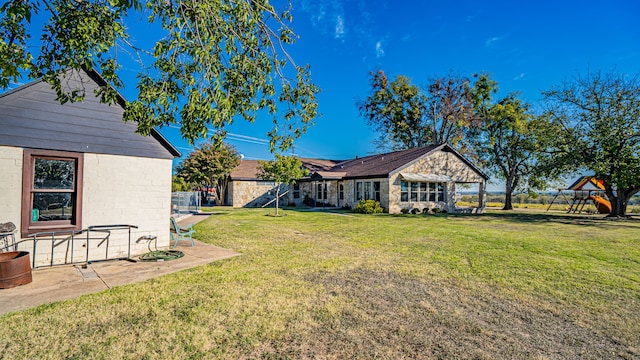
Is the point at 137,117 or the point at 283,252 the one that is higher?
the point at 137,117

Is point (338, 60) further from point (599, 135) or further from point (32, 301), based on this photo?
point (32, 301)

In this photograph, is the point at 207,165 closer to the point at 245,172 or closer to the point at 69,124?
the point at 245,172

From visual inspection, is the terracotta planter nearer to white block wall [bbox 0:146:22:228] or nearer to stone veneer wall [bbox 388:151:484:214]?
white block wall [bbox 0:146:22:228]

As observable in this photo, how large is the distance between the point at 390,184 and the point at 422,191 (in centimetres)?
300

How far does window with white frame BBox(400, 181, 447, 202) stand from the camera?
2005 cm

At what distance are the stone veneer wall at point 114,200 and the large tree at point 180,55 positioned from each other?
2213 mm

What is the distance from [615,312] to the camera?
3939 mm

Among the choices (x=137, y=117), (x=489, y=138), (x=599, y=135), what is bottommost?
(x=137, y=117)

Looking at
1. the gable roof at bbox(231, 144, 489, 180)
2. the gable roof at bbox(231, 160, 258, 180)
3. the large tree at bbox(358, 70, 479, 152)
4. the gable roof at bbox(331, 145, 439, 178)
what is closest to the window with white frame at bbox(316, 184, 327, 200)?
the gable roof at bbox(231, 144, 489, 180)

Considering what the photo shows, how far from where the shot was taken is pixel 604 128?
1653 centimetres

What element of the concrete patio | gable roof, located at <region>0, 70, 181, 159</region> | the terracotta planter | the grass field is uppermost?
gable roof, located at <region>0, 70, 181, 159</region>

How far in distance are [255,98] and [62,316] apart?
3591mm

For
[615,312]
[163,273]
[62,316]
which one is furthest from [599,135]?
[62,316]

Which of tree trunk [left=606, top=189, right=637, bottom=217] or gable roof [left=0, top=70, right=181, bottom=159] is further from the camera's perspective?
tree trunk [left=606, top=189, right=637, bottom=217]
